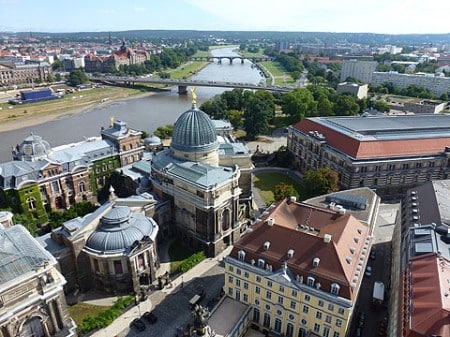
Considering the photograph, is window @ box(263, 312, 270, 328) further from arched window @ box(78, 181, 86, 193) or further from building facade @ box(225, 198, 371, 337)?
arched window @ box(78, 181, 86, 193)

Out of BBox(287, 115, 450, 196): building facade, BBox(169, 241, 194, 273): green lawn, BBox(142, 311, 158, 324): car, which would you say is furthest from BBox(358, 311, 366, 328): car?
BBox(287, 115, 450, 196): building facade

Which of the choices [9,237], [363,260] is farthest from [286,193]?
[9,237]

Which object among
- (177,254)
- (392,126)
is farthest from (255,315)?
(392,126)

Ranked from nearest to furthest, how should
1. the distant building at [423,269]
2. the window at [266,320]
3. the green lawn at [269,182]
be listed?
the distant building at [423,269] → the window at [266,320] → the green lawn at [269,182]

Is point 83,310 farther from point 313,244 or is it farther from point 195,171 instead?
point 313,244

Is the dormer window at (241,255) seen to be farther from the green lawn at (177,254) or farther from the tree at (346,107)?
the tree at (346,107)

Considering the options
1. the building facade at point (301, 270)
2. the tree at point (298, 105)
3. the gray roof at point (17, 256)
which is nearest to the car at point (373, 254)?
the building facade at point (301, 270)
